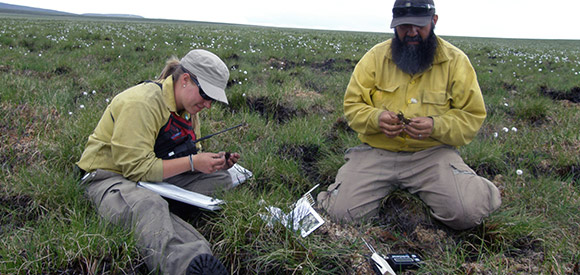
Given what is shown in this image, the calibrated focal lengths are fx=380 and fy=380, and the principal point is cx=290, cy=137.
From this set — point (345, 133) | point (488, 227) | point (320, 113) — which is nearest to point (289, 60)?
point (320, 113)

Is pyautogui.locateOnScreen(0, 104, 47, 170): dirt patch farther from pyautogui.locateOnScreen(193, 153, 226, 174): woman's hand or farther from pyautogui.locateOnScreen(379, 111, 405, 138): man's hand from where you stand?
pyautogui.locateOnScreen(379, 111, 405, 138): man's hand

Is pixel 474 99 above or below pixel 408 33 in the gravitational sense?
below

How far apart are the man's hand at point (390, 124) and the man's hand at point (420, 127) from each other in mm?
66

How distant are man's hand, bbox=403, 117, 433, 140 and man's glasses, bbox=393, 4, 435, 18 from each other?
902mm

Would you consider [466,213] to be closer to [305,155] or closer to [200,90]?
[305,155]

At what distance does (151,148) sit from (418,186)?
2281mm

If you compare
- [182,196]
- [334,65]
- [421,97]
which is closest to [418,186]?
[421,97]

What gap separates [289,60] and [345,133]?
5717 mm

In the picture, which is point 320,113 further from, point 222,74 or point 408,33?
point 222,74

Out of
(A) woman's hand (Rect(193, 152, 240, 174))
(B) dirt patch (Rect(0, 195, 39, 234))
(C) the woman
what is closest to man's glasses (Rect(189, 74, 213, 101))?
(C) the woman

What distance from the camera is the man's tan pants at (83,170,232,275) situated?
7.57ft

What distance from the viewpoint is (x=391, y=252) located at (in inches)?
113

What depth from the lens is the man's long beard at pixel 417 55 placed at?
10.9 feet

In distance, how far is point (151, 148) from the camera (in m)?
2.96
